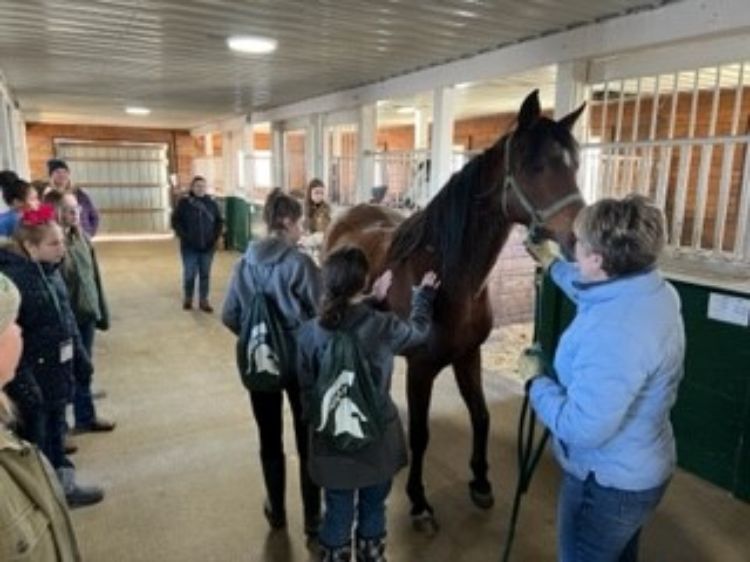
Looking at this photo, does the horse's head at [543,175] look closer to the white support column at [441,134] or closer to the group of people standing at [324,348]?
the group of people standing at [324,348]

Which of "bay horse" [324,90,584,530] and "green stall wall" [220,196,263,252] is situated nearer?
"bay horse" [324,90,584,530]

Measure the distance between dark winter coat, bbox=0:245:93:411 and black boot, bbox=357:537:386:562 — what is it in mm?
1199

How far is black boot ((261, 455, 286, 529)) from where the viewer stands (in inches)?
78.8

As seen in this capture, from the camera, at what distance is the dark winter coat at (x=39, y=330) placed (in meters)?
1.92

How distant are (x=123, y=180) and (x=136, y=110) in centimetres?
399

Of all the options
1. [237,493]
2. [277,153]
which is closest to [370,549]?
[237,493]

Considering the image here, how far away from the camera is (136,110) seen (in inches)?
336

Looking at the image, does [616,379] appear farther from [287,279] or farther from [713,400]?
[713,400]

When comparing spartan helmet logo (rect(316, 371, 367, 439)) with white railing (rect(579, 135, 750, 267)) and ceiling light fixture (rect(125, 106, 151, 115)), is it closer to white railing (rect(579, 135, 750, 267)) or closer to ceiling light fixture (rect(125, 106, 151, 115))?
white railing (rect(579, 135, 750, 267))

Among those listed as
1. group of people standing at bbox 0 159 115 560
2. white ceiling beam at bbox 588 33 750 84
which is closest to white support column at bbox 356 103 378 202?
white ceiling beam at bbox 588 33 750 84

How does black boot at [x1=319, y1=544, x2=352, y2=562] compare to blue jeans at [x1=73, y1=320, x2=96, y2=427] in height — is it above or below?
above

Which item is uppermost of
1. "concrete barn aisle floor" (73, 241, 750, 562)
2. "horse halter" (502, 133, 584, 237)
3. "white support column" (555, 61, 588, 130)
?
"white support column" (555, 61, 588, 130)

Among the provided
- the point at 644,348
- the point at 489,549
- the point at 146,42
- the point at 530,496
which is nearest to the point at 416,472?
the point at 489,549

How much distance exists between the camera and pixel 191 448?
2.72m
